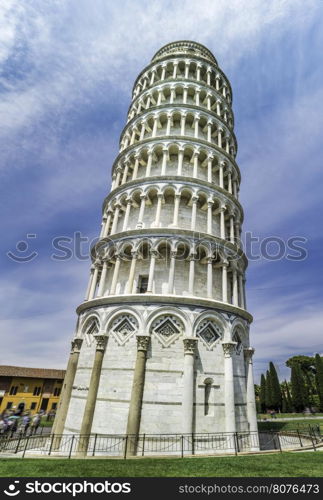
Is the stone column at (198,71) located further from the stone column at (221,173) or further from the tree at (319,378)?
the tree at (319,378)

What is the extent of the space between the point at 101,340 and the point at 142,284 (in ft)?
14.1

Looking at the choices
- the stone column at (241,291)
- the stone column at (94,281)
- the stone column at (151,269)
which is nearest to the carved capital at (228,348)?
the stone column at (241,291)

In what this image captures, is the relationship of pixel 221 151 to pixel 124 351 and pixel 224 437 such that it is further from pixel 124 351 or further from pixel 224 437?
pixel 224 437

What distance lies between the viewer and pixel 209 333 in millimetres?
14906

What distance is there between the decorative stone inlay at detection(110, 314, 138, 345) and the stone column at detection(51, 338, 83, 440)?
319 cm

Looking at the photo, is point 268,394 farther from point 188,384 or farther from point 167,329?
point 167,329

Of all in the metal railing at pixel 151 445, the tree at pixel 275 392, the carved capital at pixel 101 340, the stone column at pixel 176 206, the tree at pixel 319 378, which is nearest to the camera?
the metal railing at pixel 151 445

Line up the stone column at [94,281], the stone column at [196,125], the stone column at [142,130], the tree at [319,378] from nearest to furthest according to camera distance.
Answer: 1. the stone column at [94,281]
2. the stone column at [196,125]
3. the stone column at [142,130]
4. the tree at [319,378]

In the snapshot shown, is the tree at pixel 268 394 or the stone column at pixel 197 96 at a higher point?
the stone column at pixel 197 96

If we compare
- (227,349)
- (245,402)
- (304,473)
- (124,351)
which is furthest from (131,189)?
(304,473)

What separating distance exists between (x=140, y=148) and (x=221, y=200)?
789 cm

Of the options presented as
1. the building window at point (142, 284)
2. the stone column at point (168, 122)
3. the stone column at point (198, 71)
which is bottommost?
the building window at point (142, 284)

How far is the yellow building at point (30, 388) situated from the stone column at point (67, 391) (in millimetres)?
36479

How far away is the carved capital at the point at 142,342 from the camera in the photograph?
44.5 ft
